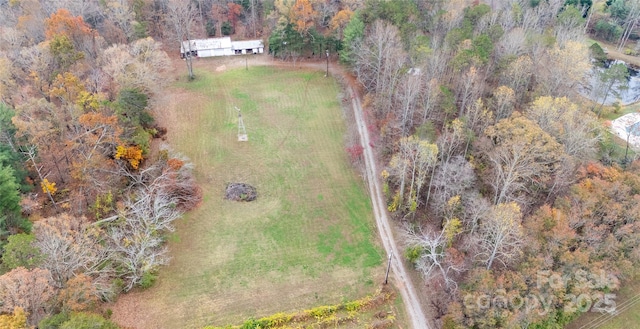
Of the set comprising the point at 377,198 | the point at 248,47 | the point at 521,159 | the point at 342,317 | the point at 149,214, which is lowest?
the point at 342,317

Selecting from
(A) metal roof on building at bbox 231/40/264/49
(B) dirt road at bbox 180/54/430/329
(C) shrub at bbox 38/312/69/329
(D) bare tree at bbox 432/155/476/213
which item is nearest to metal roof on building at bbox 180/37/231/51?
(A) metal roof on building at bbox 231/40/264/49

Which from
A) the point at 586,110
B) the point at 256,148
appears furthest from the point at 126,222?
the point at 586,110

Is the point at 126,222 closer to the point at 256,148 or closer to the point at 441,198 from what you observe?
the point at 256,148

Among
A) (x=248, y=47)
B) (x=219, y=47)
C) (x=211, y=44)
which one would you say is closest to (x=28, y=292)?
→ (x=219, y=47)

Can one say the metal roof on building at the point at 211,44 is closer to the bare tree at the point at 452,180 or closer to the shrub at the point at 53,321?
the bare tree at the point at 452,180

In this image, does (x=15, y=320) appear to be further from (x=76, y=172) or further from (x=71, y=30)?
(x=71, y=30)

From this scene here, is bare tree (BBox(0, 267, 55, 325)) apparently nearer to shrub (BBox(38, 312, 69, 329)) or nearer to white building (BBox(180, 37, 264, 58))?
shrub (BBox(38, 312, 69, 329))

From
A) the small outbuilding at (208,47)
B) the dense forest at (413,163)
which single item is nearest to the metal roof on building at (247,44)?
the small outbuilding at (208,47)
